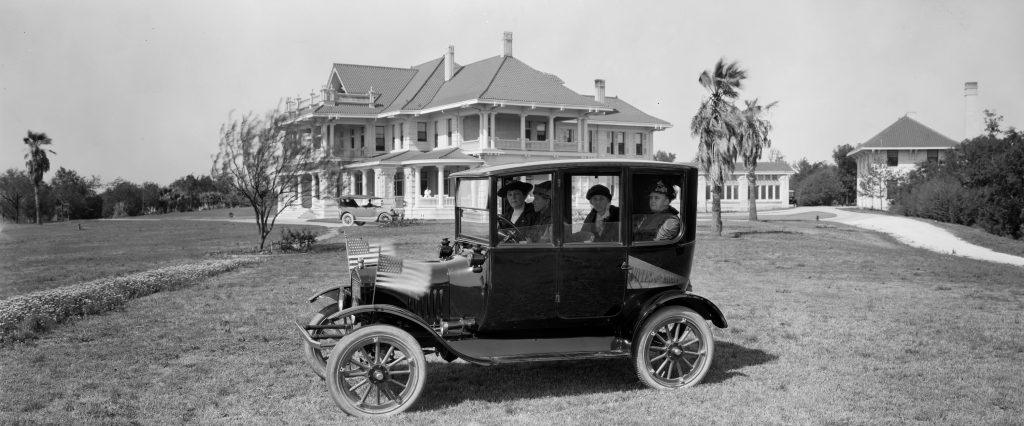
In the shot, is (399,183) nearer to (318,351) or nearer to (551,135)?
(551,135)

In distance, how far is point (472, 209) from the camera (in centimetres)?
712

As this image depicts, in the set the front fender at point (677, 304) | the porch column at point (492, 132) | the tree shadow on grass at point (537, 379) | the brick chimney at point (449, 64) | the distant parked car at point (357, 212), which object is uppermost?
the brick chimney at point (449, 64)

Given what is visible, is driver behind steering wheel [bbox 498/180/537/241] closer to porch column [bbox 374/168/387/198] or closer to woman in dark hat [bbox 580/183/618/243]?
woman in dark hat [bbox 580/183/618/243]

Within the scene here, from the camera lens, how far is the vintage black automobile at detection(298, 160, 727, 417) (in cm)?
639

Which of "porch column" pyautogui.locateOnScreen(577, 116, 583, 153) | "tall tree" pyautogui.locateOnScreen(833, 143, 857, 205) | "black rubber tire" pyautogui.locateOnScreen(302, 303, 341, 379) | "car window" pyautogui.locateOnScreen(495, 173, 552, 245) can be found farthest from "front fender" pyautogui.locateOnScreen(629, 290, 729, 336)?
"tall tree" pyautogui.locateOnScreen(833, 143, 857, 205)

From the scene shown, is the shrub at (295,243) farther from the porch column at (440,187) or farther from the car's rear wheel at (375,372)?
the porch column at (440,187)

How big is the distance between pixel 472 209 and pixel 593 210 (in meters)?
1.09

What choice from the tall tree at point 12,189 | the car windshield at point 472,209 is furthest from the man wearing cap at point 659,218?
the tall tree at point 12,189

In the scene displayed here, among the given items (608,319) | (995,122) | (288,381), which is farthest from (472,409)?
(995,122)

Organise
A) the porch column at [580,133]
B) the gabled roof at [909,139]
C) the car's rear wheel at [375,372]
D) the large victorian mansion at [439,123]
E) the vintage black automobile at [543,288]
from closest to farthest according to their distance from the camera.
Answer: the car's rear wheel at [375,372] < the vintage black automobile at [543,288] < the large victorian mansion at [439,123] < the porch column at [580,133] < the gabled roof at [909,139]

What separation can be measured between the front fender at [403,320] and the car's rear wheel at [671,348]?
1.34m

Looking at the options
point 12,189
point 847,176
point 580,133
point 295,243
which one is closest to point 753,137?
point 580,133

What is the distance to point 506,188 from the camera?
6668 millimetres

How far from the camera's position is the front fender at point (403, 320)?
20.1 feet
